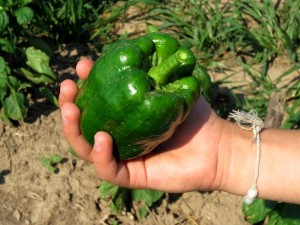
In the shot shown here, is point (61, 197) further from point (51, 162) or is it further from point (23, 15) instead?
point (23, 15)

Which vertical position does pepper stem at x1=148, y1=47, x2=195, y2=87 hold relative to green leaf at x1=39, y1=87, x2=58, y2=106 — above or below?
above

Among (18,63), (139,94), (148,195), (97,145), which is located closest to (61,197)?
(148,195)

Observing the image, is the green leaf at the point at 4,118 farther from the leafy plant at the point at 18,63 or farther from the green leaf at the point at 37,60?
the green leaf at the point at 37,60

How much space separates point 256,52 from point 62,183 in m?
2.36

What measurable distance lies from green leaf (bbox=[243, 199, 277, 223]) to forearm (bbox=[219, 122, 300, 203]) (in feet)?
2.82

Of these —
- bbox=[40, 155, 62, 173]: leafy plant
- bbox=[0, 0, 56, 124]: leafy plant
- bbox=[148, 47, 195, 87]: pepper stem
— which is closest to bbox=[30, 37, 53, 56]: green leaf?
bbox=[0, 0, 56, 124]: leafy plant

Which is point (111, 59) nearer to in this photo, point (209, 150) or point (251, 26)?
point (209, 150)

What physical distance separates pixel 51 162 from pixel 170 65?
5.84ft

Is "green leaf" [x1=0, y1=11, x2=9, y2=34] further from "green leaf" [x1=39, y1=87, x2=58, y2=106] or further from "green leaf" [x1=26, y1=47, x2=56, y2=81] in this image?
"green leaf" [x1=39, y1=87, x2=58, y2=106]

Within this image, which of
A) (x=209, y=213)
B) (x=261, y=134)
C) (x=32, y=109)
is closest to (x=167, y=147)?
(x=261, y=134)

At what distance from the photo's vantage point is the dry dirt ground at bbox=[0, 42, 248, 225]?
13.4 ft

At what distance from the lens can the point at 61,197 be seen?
13.7 feet

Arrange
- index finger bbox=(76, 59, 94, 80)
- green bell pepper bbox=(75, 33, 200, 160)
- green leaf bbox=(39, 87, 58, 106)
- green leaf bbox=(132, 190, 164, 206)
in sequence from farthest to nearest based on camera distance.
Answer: green leaf bbox=(39, 87, 58, 106)
green leaf bbox=(132, 190, 164, 206)
index finger bbox=(76, 59, 94, 80)
green bell pepper bbox=(75, 33, 200, 160)

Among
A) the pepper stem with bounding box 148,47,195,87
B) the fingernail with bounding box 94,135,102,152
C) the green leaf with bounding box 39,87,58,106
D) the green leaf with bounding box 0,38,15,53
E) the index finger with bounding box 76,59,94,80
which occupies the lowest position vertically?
the green leaf with bounding box 39,87,58,106
